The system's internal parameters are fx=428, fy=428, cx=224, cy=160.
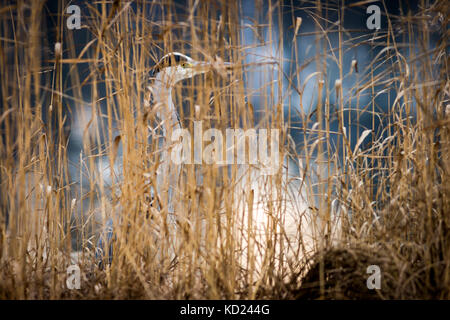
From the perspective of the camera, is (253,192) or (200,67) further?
(253,192)

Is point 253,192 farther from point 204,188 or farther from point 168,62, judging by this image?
point 168,62

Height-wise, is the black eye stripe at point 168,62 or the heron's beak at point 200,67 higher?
the black eye stripe at point 168,62

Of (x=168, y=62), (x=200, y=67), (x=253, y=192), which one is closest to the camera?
(x=200, y=67)

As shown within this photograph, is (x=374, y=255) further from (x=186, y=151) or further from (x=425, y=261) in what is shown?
(x=186, y=151)

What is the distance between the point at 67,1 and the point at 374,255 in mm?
1174

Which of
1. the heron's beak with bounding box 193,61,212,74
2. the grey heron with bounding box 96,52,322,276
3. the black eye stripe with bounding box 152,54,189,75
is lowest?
the grey heron with bounding box 96,52,322,276

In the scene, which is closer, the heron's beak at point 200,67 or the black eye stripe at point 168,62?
the heron's beak at point 200,67

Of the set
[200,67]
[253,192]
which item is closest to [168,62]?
[200,67]

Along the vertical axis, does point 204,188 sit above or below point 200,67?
below

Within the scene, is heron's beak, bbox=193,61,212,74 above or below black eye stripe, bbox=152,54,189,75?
below

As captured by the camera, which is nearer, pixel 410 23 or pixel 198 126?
pixel 198 126
